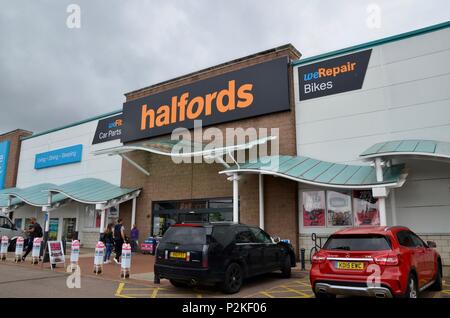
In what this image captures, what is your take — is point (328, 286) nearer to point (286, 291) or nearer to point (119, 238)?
point (286, 291)

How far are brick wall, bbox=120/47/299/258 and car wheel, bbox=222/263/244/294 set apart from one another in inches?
273

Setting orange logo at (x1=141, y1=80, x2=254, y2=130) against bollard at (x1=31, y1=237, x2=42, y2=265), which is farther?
orange logo at (x1=141, y1=80, x2=254, y2=130)

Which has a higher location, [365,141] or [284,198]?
[365,141]

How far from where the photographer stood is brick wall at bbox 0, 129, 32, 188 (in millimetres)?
31984

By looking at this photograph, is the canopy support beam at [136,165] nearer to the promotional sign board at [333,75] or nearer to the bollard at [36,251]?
the bollard at [36,251]

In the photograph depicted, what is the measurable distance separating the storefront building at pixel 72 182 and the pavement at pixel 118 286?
8530mm

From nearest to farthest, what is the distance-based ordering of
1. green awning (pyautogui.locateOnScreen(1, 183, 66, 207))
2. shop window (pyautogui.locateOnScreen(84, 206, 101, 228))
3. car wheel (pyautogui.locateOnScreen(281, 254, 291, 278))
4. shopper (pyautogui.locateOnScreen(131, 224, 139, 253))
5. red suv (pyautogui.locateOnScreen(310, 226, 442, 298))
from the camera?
red suv (pyautogui.locateOnScreen(310, 226, 442, 298)) → car wheel (pyautogui.locateOnScreen(281, 254, 291, 278)) → shopper (pyautogui.locateOnScreen(131, 224, 139, 253)) → green awning (pyautogui.locateOnScreen(1, 183, 66, 207)) → shop window (pyautogui.locateOnScreen(84, 206, 101, 228))

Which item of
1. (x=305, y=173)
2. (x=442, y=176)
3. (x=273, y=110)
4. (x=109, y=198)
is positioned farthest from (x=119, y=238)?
(x=442, y=176)

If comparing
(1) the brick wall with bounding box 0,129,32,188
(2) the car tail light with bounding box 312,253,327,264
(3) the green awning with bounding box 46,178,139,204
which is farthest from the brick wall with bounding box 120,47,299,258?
(1) the brick wall with bounding box 0,129,32,188

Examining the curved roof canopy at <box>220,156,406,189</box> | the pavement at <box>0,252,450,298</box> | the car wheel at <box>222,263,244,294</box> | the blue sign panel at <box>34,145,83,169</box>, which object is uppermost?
the blue sign panel at <box>34,145,83,169</box>

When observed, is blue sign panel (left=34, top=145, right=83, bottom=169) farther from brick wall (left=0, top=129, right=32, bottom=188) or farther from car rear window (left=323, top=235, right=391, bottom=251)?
car rear window (left=323, top=235, right=391, bottom=251)
